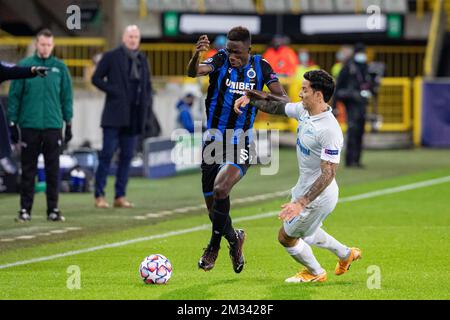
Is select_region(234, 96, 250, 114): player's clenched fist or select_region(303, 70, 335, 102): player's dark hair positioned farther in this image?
select_region(234, 96, 250, 114): player's clenched fist

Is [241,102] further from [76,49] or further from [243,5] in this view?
[243,5]

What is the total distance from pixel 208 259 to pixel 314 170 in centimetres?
149

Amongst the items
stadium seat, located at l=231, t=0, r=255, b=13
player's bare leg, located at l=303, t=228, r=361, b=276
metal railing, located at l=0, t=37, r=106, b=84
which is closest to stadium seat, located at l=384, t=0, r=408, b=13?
stadium seat, located at l=231, t=0, r=255, b=13

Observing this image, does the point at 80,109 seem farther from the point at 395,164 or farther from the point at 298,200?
the point at 298,200

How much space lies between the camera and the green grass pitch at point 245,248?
10.7m

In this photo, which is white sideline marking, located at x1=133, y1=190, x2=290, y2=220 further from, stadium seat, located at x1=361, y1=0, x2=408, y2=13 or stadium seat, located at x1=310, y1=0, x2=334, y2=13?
stadium seat, located at x1=310, y1=0, x2=334, y2=13

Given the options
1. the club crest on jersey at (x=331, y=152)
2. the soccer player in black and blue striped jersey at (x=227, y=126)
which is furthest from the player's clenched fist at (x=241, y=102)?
the club crest on jersey at (x=331, y=152)

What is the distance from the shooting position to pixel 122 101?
1780 centimetres

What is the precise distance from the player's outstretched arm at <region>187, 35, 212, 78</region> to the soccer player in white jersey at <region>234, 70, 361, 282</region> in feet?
3.40

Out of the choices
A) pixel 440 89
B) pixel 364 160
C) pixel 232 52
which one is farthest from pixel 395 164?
pixel 232 52

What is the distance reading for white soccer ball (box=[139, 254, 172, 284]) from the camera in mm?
11000

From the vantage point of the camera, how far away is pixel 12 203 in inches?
732

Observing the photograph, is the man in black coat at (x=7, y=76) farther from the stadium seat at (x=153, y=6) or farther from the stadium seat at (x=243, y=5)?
the stadium seat at (x=243, y=5)

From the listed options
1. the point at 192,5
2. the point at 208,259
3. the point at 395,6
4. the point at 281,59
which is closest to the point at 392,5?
the point at 395,6
